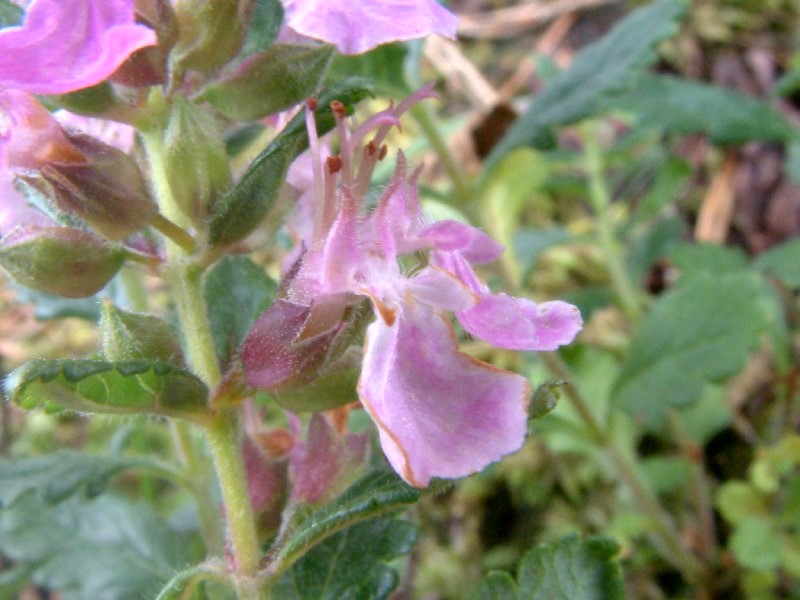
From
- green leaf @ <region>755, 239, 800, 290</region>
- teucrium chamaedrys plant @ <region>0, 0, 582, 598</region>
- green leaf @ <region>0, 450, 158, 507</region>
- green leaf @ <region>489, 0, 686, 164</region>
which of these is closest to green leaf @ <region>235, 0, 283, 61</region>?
teucrium chamaedrys plant @ <region>0, 0, 582, 598</region>

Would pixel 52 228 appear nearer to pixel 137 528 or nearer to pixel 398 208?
pixel 398 208

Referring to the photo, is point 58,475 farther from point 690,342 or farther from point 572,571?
point 690,342

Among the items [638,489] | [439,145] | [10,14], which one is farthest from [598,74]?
[10,14]

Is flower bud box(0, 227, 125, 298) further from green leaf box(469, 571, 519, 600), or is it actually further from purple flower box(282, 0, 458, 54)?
green leaf box(469, 571, 519, 600)

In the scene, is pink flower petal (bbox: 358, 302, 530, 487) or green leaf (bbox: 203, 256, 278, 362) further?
green leaf (bbox: 203, 256, 278, 362)

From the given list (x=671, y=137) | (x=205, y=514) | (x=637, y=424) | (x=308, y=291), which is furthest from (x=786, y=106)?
(x=308, y=291)

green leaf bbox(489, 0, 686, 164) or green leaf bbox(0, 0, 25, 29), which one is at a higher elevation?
green leaf bbox(0, 0, 25, 29)
